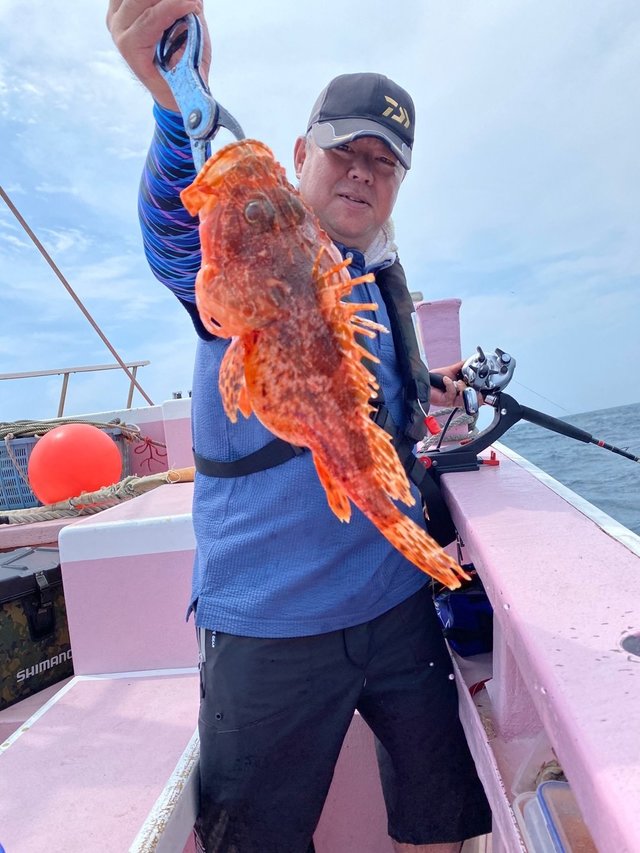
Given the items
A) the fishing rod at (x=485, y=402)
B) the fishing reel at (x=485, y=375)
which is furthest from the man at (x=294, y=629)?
the fishing reel at (x=485, y=375)

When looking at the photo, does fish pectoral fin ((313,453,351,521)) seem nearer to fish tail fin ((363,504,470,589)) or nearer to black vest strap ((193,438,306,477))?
fish tail fin ((363,504,470,589))

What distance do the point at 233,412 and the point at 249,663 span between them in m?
1.06

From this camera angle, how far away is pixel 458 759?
2.39 meters

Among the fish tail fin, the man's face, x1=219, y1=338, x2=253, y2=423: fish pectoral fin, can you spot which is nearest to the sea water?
the man's face

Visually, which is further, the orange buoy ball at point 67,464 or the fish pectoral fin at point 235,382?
the orange buoy ball at point 67,464

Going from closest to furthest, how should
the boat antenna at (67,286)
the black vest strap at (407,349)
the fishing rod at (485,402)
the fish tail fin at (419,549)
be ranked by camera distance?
the fish tail fin at (419,549) → the black vest strap at (407,349) → the fishing rod at (485,402) → the boat antenna at (67,286)

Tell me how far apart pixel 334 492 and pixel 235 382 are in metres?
0.42

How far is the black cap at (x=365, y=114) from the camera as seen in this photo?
7.73 feet

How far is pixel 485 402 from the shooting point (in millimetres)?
3338

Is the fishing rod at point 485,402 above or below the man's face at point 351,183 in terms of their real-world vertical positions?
below

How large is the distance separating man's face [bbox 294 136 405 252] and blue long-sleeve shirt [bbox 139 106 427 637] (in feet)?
2.27

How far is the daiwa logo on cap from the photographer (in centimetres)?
241

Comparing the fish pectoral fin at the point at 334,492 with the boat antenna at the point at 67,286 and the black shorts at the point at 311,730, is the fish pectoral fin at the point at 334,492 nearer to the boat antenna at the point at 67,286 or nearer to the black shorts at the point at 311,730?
the black shorts at the point at 311,730

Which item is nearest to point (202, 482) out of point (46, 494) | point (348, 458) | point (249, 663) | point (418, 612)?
point (249, 663)
